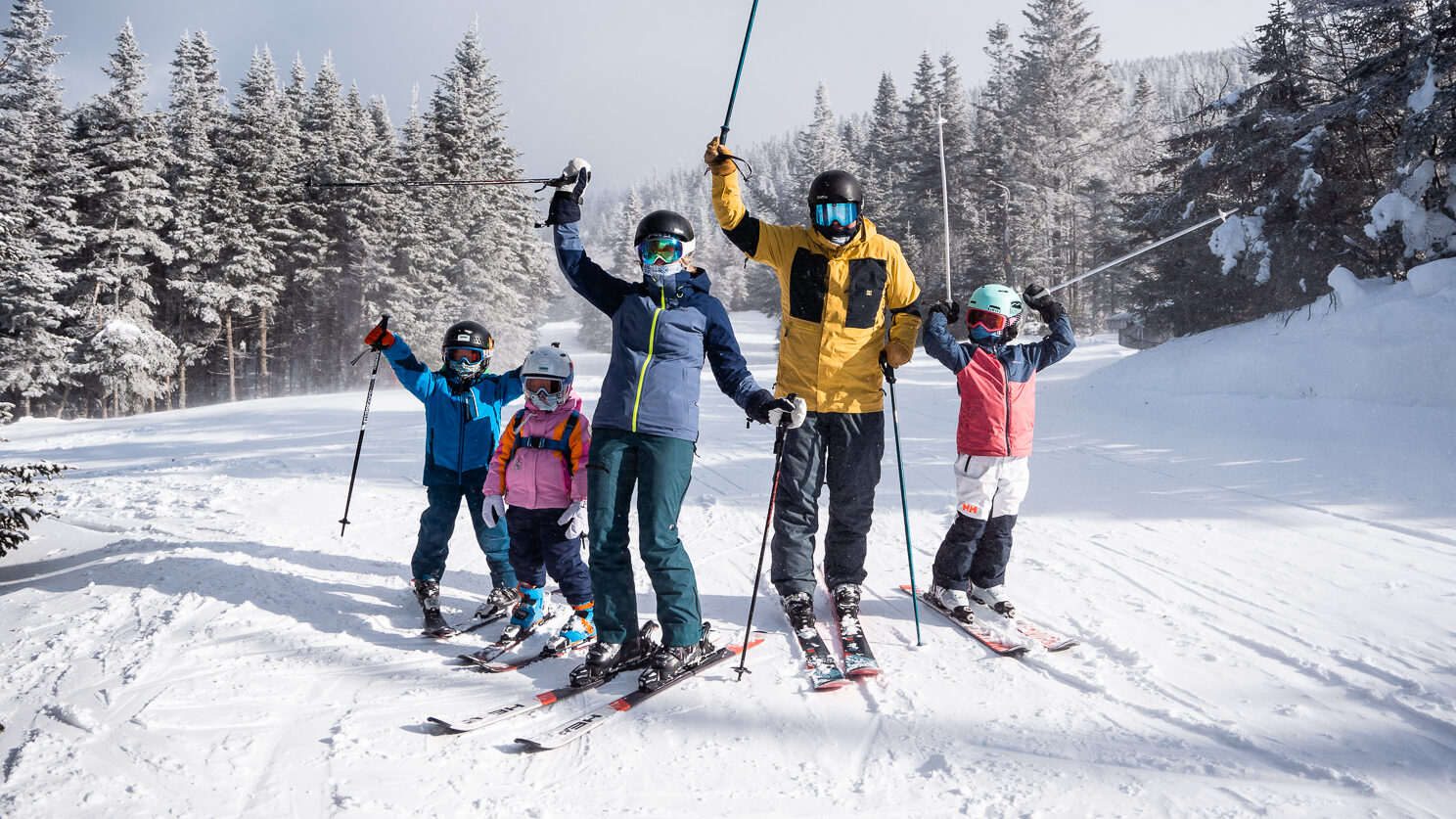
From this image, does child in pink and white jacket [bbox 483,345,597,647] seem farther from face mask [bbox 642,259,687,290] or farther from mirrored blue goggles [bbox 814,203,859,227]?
mirrored blue goggles [bbox 814,203,859,227]

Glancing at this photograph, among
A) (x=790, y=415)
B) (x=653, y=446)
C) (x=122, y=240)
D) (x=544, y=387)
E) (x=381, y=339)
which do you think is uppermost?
(x=122, y=240)

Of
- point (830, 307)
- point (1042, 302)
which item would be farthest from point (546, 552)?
point (1042, 302)

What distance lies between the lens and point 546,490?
4.05m

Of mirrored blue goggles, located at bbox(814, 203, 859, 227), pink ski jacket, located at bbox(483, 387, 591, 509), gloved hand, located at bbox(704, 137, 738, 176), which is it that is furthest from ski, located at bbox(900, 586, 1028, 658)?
gloved hand, located at bbox(704, 137, 738, 176)

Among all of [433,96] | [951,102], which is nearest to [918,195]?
[951,102]

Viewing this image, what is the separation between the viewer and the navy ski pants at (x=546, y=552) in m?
4.09

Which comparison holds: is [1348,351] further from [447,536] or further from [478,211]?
[478,211]

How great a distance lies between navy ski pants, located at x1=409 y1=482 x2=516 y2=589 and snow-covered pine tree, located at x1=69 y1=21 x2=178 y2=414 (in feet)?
93.0

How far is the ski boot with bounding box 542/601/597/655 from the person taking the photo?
A: 159 inches

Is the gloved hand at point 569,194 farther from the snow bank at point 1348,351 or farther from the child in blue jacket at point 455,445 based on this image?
the snow bank at point 1348,351

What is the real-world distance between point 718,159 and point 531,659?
9.37 feet

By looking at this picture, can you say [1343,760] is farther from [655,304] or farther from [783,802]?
[655,304]

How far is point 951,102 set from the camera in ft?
118

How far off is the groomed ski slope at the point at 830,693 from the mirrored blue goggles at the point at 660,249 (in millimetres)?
2081
